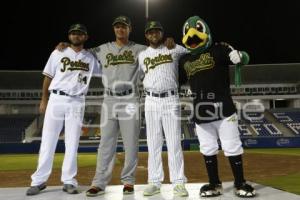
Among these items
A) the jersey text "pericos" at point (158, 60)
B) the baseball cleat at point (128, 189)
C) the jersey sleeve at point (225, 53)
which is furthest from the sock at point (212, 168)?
the jersey text "pericos" at point (158, 60)

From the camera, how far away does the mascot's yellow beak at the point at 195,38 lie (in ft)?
15.6

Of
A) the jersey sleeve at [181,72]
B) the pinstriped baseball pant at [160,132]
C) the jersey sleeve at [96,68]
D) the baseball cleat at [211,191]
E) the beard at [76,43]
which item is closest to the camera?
the baseball cleat at [211,191]

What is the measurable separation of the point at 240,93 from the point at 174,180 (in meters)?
24.7

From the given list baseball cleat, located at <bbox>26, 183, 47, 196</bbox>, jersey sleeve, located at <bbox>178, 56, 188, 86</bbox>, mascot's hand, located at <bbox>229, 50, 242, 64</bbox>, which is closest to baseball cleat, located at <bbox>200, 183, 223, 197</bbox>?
jersey sleeve, located at <bbox>178, 56, 188, 86</bbox>

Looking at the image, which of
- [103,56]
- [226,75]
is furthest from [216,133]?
[103,56]

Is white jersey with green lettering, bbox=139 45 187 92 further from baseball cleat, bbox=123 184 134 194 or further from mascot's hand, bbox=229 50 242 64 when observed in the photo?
baseball cleat, bbox=123 184 134 194

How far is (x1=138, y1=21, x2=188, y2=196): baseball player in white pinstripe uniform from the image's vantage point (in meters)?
4.80

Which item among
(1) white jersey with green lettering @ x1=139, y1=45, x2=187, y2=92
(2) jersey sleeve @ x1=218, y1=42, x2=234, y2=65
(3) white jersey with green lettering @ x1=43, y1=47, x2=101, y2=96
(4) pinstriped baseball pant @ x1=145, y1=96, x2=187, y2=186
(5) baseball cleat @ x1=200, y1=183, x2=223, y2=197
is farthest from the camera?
(3) white jersey with green lettering @ x1=43, y1=47, x2=101, y2=96

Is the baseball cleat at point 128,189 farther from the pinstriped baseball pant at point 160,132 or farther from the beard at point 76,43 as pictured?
the beard at point 76,43

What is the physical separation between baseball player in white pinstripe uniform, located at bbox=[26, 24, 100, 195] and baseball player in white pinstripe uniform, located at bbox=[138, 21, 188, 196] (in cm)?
99

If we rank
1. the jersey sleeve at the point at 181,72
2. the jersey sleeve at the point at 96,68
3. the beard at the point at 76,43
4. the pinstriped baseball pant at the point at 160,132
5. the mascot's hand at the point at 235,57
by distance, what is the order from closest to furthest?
the mascot's hand at the point at 235,57
the pinstriped baseball pant at the point at 160,132
the jersey sleeve at the point at 181,72
the beard at the point at 76,43
the jersey sleeve at the point at 96,68

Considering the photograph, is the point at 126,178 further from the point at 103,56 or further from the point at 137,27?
the point at 137,27

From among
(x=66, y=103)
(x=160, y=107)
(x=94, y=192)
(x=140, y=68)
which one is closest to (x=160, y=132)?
(x=160, y=107)

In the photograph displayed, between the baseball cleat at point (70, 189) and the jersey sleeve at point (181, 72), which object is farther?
the jersey sleeve at point (181, 72)
